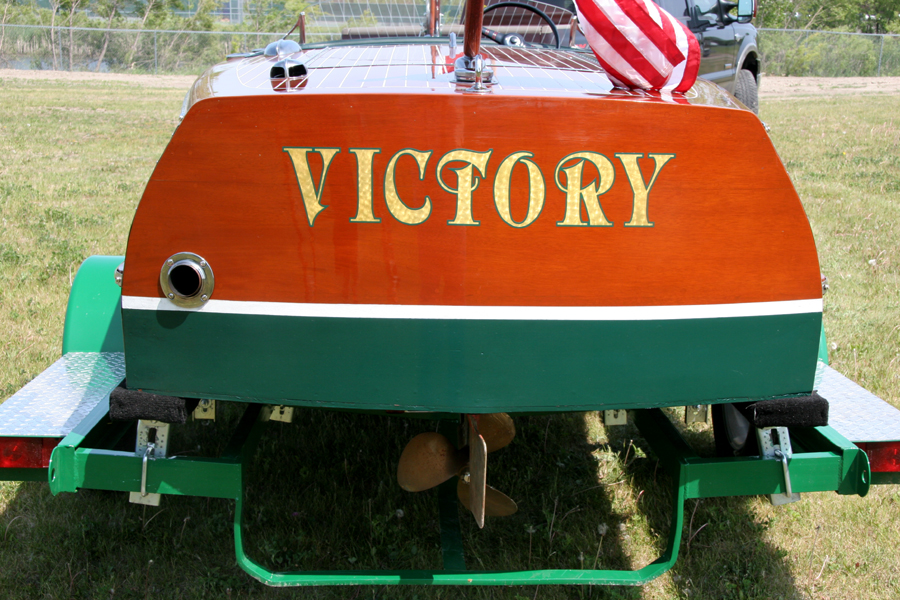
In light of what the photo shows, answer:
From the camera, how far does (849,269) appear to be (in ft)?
19.5

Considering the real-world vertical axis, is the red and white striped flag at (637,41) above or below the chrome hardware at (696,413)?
above

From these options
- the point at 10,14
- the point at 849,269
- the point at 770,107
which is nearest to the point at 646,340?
the point at 849,269

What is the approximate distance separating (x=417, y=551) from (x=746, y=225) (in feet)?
5.78

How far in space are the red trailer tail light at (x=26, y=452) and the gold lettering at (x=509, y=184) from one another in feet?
5.02

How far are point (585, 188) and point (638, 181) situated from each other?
14cm

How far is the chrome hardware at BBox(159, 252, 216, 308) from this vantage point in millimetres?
1936

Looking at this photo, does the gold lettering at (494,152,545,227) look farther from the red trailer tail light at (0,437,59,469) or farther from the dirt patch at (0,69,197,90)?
the dirt patch at (0,69,197,90)

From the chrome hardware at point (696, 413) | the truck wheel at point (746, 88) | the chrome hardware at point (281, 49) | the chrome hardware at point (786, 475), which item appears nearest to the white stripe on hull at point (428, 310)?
the chrome hardware at point (786, 475)

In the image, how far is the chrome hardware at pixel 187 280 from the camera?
194 centimetres

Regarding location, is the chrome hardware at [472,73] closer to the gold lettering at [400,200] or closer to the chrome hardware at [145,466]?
the gold lettering at [400,200]

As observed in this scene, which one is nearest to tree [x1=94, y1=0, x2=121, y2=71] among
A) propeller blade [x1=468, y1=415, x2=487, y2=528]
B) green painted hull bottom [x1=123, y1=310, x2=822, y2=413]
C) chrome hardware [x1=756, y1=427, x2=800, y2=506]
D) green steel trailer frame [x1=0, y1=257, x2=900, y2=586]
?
green steel trailer frame [x1=0, y1=257, x2=900, y2=586]

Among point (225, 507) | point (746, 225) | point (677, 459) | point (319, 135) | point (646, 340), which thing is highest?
point (319, 135)

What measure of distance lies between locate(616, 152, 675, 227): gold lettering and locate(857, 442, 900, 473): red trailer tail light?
43.5 inches

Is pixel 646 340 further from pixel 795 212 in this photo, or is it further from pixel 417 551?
pixel 417 551
